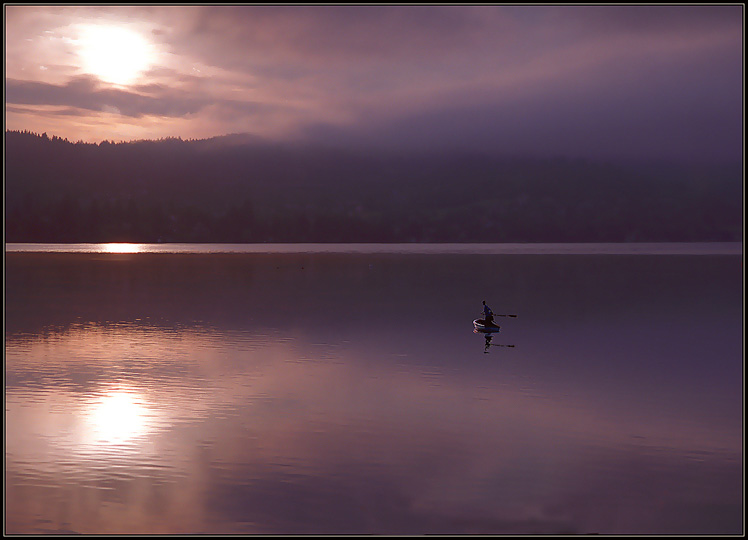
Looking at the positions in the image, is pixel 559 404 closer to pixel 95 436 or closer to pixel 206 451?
pixel 206 451

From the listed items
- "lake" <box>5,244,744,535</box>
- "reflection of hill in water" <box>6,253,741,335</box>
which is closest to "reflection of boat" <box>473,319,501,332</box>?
"lake" <box>5,244,744,535</box>

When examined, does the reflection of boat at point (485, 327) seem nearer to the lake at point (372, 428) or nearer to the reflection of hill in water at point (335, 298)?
the lake at point (372, 428)

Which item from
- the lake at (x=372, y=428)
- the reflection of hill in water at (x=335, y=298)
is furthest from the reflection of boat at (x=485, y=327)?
the reflection of hill in water at (x=335, y=298)

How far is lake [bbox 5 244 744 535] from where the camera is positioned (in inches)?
936

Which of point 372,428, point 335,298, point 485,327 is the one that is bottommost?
point 372,428

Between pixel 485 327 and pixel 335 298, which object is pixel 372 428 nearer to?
pixel 485 327

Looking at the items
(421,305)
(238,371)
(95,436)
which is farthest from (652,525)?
(421,305)

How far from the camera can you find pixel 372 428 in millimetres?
34094

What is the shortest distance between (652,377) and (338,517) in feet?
105

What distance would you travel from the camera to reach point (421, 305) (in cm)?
9775

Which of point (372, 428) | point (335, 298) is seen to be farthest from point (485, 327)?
point (335, 298)

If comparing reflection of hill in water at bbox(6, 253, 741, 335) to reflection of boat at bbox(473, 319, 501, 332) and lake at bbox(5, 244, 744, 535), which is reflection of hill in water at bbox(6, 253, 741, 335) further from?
reflection of boat at bbox(473, 319, 501, 332)

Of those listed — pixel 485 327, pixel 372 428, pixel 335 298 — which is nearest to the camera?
pixel 372 428

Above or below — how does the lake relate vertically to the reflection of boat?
below
